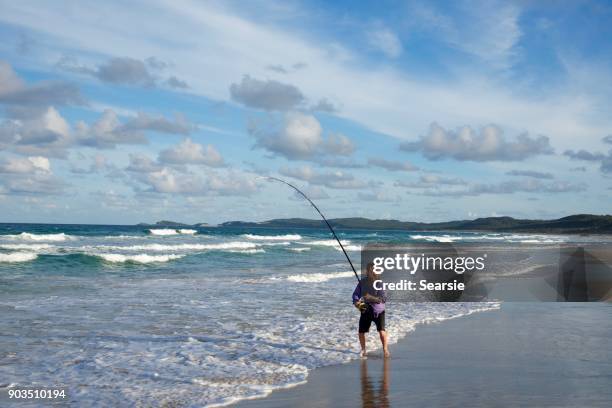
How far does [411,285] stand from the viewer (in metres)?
20.0

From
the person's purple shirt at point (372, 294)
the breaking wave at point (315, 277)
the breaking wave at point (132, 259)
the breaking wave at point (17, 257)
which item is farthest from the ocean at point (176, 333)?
the breaking wave at point (132, 259)

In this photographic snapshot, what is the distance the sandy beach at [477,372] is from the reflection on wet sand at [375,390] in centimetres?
1

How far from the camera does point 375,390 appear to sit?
633cm

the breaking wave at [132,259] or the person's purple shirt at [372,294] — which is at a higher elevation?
the person's purple shirt at [372,294]

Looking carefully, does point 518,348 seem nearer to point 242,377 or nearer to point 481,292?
point 242,377

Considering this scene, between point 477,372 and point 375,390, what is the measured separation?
1.44 metres

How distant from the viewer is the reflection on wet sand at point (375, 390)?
19.2ft

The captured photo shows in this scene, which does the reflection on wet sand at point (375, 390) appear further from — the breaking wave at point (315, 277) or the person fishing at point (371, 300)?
the breaking wave at point (315, 277)

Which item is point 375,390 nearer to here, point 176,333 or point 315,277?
point 176,333

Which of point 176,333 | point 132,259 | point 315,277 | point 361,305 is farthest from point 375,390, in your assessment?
point 132,259

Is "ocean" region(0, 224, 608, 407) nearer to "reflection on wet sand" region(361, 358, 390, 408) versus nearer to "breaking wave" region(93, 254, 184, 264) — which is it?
"reflection on wet sand" region(361, 358, 390, 408)

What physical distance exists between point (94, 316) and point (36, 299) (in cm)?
328

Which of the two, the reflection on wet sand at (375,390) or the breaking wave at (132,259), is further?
the breaking wave at (132,259)

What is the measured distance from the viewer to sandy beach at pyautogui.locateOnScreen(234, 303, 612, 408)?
595 cm
